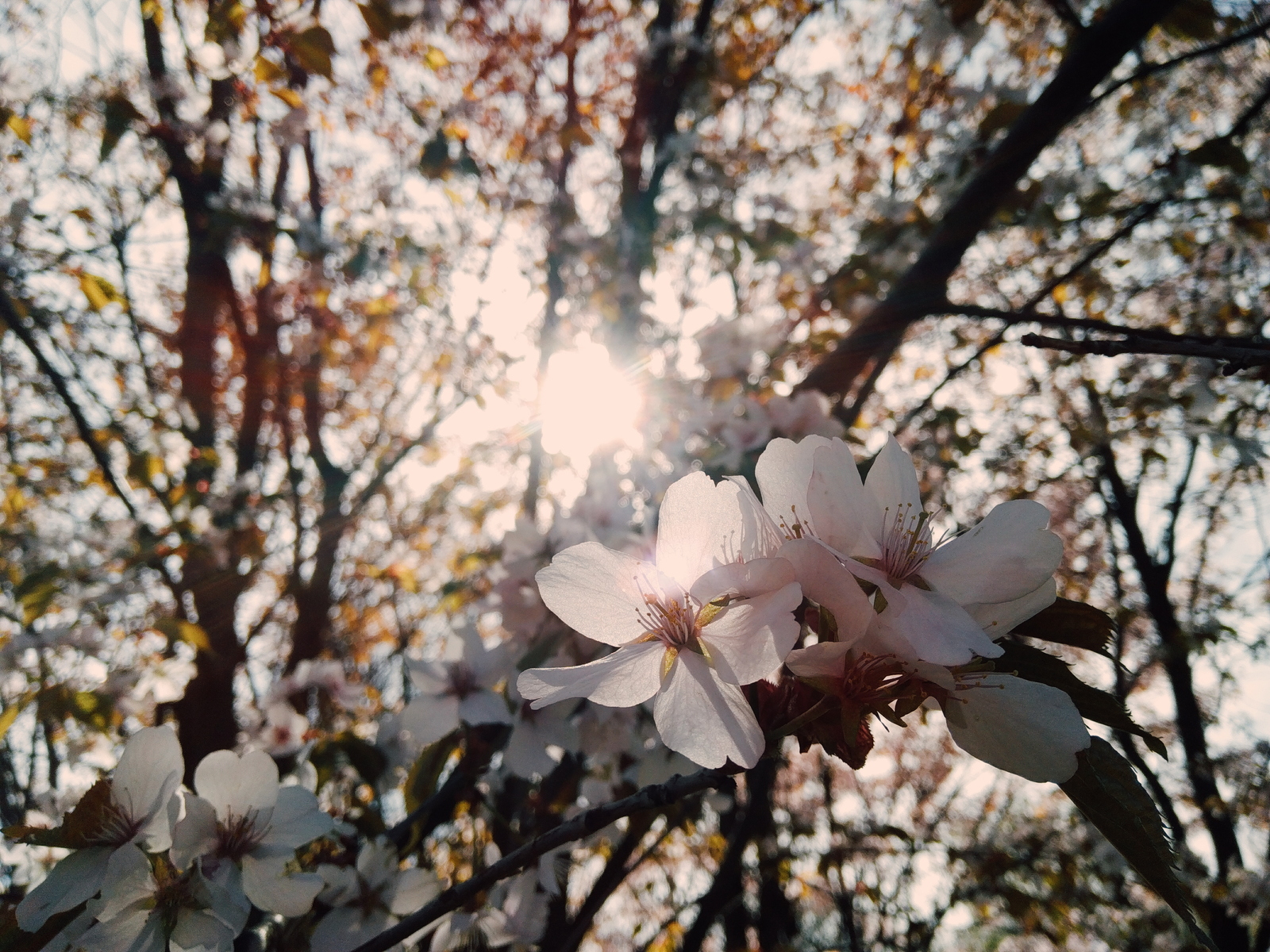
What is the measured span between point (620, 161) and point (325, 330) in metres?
2.20

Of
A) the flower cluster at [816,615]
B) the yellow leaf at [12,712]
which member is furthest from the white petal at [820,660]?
the yellow leaf at [12,712]

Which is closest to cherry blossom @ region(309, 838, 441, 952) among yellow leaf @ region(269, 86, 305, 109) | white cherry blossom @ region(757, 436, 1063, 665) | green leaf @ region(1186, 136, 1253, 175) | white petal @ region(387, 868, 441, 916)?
white petal @ region(387, 868, 441, 916)

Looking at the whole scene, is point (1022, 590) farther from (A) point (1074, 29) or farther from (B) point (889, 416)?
(B) point (889, 416)

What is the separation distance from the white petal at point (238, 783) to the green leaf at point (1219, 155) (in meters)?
2.38

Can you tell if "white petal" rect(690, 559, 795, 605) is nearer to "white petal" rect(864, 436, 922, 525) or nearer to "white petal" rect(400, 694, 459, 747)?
"white petal" rect(864, 436, 922, 525)

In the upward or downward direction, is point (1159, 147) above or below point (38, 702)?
above

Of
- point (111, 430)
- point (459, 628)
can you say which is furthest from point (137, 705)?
point (459, 628)

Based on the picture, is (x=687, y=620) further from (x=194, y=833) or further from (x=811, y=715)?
(x=194, y=833)

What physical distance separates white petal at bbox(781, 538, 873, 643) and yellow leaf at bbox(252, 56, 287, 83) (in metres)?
1.70

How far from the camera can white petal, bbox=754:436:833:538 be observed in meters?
0.60

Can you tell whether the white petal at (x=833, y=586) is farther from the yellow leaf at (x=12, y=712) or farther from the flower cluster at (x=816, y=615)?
the yellow leaf at (x=12, y=712)

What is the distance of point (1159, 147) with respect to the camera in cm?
411

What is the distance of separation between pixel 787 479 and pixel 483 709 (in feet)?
2.47

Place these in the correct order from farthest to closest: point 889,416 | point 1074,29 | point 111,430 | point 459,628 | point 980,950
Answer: point 980,950
point 111,430
point 889,416
point 1074,29
point 459,628
